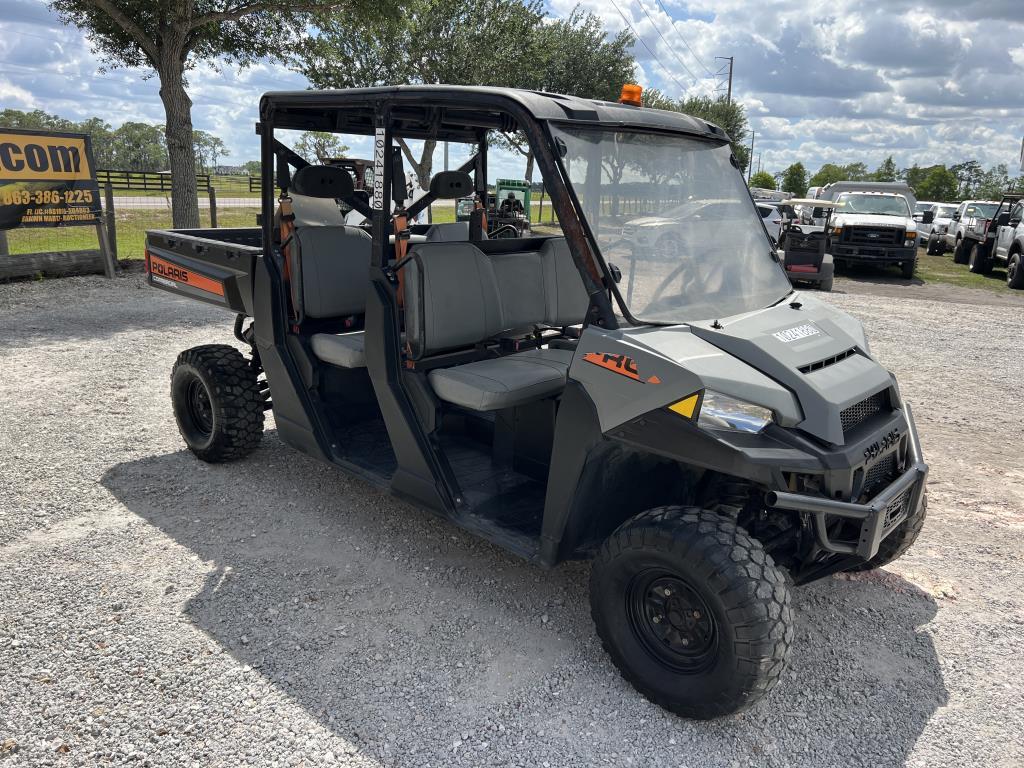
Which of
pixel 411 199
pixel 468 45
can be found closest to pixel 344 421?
pixel 411 199

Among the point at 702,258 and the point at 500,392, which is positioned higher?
the point at 702,258

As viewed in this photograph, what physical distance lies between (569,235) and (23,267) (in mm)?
10462

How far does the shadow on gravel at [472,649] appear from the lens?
271 centimetres

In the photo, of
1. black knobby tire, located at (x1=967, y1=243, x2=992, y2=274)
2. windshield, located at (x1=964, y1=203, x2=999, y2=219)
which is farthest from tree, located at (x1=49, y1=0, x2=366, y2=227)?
windshield, located at (x1=964, y1=203, x2=999, y2=219)

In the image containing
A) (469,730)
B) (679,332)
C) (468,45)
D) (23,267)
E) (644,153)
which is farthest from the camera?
(468,45)

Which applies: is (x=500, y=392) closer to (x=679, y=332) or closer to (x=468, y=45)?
(x=679, y=332)

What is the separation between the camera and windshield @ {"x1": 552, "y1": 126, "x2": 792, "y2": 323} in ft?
10.00

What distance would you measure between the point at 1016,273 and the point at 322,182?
15797 mm

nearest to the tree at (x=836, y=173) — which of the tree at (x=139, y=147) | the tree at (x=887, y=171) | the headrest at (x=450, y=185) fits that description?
the tree at (x=887, y=171)

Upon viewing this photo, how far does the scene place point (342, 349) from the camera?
4.07 metres

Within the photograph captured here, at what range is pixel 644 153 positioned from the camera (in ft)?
10.8

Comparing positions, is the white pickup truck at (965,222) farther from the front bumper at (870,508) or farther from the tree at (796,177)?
the tree at (796,177)

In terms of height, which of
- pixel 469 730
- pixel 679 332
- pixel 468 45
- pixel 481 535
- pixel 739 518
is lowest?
pixel 469 730

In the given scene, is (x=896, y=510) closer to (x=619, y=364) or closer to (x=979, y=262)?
(x=619, y=364)
